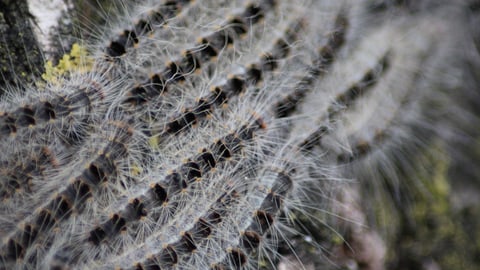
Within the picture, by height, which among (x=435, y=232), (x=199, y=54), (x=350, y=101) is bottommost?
(x=435, y=232)

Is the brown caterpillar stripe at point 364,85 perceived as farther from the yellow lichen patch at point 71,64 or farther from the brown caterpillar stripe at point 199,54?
the yellow lichen patch at point 71,64

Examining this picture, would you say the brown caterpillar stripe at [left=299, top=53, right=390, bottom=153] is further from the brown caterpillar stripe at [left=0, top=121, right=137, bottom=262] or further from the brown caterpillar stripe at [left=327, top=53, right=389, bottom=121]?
the brown caterpillar stripe at [left=0, top=121, right=137, bottom=262]

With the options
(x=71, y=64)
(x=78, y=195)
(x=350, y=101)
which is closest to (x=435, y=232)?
(x=350, y=101)

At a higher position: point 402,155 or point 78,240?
point 78,240

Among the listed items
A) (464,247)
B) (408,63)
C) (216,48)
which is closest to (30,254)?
(216,48)

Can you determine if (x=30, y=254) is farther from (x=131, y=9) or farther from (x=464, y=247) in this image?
(x=464, y=247)

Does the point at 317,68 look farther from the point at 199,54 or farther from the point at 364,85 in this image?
the point at 199,54

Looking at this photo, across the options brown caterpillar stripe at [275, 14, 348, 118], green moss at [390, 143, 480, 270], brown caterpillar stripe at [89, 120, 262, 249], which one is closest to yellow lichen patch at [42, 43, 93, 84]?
brown caterpillar stripe at [89, 120, 262, 249]
